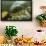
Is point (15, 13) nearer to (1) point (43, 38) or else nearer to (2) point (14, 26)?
(2) point (14, 26)

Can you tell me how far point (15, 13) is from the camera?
8.72 ft

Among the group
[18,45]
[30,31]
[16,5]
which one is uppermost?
[16,5]

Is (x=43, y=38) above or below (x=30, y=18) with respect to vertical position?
below

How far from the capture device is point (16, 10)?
266 centimetres

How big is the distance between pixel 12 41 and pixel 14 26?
24 centimetres

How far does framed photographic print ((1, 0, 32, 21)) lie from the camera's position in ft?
8.70

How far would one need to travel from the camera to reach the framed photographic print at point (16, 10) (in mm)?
2652

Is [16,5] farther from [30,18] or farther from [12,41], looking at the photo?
[12,41]

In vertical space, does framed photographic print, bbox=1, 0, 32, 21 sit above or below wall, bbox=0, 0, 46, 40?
above

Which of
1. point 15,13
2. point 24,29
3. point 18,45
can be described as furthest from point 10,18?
point 18,45

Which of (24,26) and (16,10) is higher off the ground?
(16,10)

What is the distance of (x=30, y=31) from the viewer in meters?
2.68

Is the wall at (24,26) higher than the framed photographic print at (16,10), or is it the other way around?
the framed photographic print at (16,10)

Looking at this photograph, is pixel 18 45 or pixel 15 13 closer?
pixel 18 45
